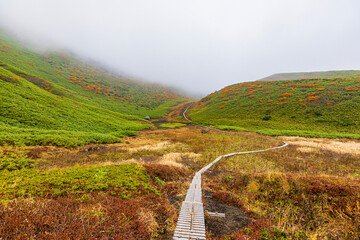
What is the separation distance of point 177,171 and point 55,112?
112 ft

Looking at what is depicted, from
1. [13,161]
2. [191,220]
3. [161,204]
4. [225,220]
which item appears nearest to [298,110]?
[225,220]

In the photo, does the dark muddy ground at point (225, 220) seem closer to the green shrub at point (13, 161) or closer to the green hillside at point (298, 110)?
the green shrub at point (13, 161)

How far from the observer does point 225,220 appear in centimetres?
620

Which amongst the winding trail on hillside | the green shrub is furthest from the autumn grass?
the green shrub

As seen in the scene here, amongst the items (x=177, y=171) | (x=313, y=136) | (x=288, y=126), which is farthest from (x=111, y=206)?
(x=288, y=126)

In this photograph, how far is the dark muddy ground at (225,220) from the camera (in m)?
5.56

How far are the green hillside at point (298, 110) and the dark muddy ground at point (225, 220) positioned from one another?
40.1m

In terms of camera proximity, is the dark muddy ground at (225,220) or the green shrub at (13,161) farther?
the green shrub at (13,161)

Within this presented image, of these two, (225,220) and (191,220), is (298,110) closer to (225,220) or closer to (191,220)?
(225,220)

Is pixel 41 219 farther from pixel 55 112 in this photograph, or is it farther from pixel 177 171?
pixel 55 112

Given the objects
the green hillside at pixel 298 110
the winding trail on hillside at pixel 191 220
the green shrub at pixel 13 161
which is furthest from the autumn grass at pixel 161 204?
the green hillside at pixel 298 110

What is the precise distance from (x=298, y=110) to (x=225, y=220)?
64582mm

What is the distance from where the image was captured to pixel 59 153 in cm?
1680

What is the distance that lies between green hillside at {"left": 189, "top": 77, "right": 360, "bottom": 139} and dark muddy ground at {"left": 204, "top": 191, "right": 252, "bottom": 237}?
40077 mm
